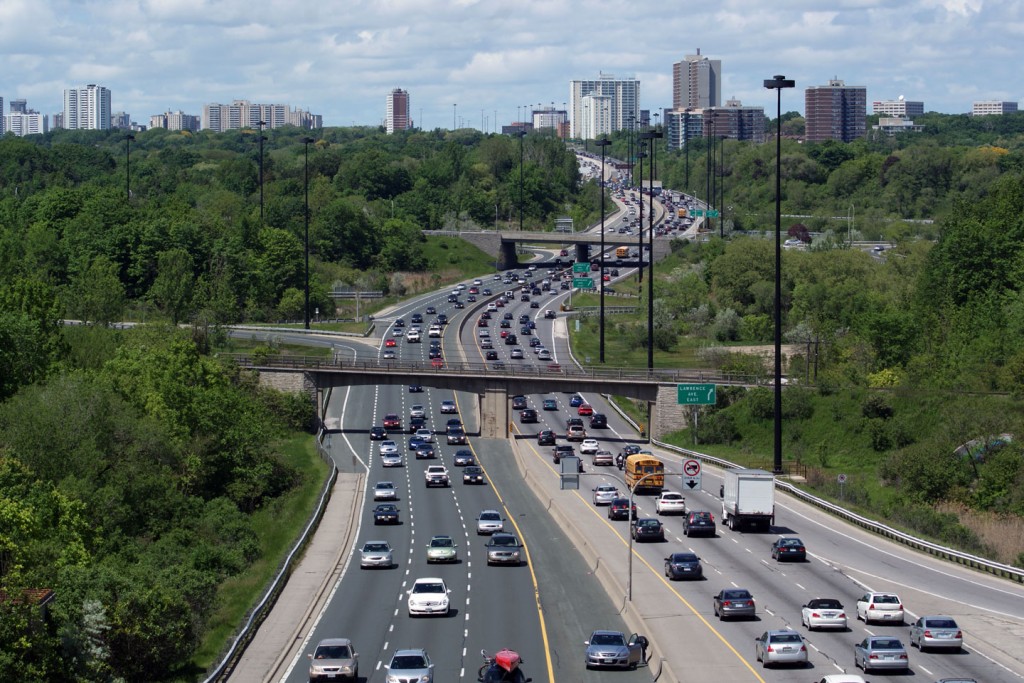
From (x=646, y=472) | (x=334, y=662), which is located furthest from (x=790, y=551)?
(x=334, y=662)

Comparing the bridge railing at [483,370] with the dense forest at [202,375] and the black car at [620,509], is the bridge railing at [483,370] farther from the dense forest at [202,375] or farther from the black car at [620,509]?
the black car at [620,509]

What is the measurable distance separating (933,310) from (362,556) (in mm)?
70975

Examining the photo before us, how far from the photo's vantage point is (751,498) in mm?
63594

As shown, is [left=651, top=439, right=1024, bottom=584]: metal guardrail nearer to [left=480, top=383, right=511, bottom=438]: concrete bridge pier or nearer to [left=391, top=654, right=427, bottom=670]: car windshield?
[left=480, top=383, right=511, bottom=438]: concrete bridge pier

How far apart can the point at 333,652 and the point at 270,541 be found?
2621cm

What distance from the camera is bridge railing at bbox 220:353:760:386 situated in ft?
327

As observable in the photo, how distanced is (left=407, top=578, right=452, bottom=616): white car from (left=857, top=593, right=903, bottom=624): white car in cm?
1404

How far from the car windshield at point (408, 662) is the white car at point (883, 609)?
15087mm

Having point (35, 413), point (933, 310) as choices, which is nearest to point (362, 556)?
point (35, 413)

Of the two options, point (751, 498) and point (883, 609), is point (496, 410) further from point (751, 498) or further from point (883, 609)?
point (883, 609)

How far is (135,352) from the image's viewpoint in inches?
3492

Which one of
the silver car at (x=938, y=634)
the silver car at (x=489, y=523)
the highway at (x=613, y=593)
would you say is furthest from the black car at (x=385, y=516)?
the silver car at (x=938, y=634)

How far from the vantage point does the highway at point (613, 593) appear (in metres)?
42.4

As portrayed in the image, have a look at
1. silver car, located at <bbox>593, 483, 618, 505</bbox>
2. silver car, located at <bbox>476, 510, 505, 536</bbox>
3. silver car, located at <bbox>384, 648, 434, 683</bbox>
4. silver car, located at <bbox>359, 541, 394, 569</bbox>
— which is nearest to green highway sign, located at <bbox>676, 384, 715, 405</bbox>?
silver car, located at <bbox>593, 483, 618, 505</bbox>
